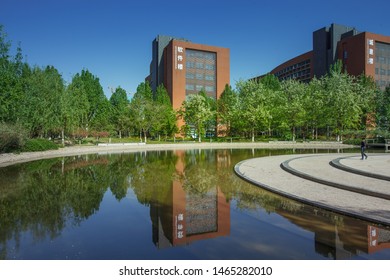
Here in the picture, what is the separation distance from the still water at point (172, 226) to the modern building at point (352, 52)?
70.0 meters

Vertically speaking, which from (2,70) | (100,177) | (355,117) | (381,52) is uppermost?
(381,52)

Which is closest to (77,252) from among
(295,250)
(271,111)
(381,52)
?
(295,250)

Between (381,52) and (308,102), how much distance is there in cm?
3525

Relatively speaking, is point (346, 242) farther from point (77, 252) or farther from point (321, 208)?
point (77, 252)

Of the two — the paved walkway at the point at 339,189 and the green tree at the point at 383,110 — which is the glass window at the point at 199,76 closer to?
the green tree at the point at 383,110

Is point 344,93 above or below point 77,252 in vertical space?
above

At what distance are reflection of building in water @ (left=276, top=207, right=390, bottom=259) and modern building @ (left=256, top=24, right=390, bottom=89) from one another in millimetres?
70601

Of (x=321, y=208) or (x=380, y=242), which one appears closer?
(x=380, y=242)

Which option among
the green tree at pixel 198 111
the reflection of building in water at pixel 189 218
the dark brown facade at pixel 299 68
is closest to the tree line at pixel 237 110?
the green tree at pixel 198 111

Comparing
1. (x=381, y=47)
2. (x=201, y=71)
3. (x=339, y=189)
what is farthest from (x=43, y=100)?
(x=381, y=47)

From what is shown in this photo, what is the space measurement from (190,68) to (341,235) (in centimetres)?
7055

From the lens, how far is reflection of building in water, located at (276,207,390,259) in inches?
238

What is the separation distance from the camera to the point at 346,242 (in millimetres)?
6449

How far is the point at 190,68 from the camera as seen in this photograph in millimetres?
73875
